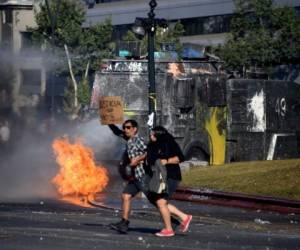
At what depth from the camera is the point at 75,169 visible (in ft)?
81.3

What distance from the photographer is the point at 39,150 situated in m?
33.4

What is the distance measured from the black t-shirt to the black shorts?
Result: 33 centimetres

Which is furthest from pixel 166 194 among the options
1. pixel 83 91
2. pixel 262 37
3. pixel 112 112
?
pixel 83 91

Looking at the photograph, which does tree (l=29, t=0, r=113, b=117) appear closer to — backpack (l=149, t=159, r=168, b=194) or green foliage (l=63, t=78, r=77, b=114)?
green foliage (l=63, t=78, r=77, b=114)

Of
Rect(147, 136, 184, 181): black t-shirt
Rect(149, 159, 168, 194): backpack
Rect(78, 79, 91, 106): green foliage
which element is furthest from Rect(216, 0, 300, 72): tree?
Rect(149, 159, 168, 194): backpack

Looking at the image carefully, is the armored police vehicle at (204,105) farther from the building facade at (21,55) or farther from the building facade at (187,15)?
the building facade at (187,15)

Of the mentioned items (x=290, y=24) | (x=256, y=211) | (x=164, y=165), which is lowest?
(x=256, y=211)

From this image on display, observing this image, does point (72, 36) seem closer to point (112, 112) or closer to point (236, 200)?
point (236, 200)

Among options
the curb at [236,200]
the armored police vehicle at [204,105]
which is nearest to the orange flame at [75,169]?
the curb at [236,200]

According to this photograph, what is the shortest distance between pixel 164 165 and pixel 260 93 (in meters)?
14.9

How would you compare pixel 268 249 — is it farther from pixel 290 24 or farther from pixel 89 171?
pixel 290 24

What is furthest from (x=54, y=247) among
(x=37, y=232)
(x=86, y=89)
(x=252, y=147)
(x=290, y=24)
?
(x=86, y=89)

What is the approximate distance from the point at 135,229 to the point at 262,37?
32.0 metres

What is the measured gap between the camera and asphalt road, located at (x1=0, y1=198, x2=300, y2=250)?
14922 mm
